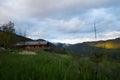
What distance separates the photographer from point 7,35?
70500 millimetres

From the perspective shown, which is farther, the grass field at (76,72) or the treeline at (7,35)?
the treeline at (7,35)

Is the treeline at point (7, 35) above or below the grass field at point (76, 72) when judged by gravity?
above

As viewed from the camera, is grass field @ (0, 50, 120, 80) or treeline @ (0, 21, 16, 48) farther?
treeline @ (0, 21, 16, 48)

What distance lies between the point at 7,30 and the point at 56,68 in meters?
71.1

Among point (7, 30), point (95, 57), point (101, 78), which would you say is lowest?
point (101, 78)

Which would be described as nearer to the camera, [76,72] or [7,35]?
[76,72]

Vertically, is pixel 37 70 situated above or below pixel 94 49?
below

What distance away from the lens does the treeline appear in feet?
223

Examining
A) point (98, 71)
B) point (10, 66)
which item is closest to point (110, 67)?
Answer: point (98, 71)

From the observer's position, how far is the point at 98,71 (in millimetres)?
4887

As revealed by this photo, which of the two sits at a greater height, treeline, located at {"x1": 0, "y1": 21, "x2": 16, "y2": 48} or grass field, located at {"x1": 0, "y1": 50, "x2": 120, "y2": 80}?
treeline, located at {"x1": 0, "y1": 21, "x2": 16, "y2": 48}

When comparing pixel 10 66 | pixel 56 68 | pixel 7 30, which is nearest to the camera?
pixel 56 68

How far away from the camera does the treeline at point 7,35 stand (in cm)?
6791

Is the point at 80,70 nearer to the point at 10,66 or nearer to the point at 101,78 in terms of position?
the point at 101,78
